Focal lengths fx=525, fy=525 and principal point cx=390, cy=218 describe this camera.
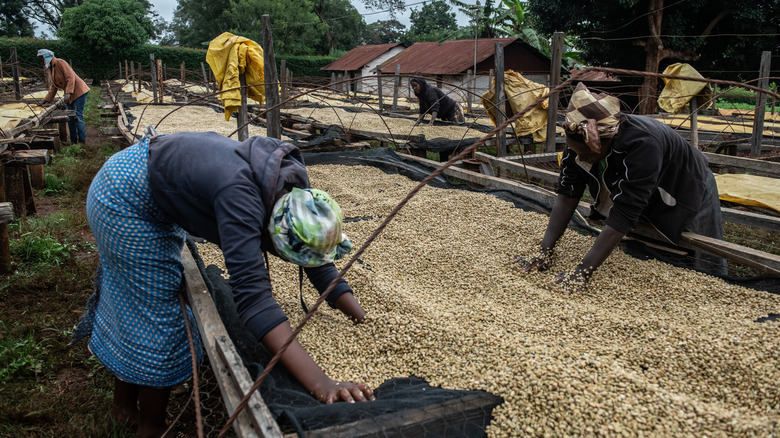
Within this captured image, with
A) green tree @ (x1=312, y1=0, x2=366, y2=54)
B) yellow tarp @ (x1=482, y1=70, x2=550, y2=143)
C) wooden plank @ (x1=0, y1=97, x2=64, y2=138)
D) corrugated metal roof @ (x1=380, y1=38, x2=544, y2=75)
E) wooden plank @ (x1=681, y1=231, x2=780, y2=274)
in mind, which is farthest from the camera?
green tree @ (x1=312, y1=0, x2=366, y2=54)

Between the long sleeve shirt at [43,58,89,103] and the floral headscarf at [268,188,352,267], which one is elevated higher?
the long sleeve shirt at [43,58,89,103]

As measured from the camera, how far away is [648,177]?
2.17 metres

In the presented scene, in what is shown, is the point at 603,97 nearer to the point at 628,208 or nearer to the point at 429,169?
the point at 628,208

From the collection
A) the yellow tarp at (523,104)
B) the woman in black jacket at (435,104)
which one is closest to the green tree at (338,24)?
the woman in black jacket at (435,104)

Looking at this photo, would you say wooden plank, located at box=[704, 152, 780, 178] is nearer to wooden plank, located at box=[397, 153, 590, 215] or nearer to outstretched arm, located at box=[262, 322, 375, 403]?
wooden plank, located at box=[397, 153, 590, 215]

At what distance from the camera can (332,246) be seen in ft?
4.94

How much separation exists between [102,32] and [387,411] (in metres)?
27.0

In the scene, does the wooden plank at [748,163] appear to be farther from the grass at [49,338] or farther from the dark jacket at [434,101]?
the grass at [49,338]

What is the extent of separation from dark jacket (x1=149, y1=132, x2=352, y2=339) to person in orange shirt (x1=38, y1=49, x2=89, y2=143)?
7242mm

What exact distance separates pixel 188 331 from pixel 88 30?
87.8 feet

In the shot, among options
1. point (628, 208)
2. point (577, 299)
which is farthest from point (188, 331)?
point (628, 208)

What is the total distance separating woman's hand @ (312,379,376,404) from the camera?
4.93 ft

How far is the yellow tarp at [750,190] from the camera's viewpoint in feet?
12.3

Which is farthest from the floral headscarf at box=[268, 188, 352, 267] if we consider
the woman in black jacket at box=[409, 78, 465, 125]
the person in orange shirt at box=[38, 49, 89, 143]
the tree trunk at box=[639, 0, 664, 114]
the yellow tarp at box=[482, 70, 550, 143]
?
the tree trunk at box=[639, 0, 664, 114]
